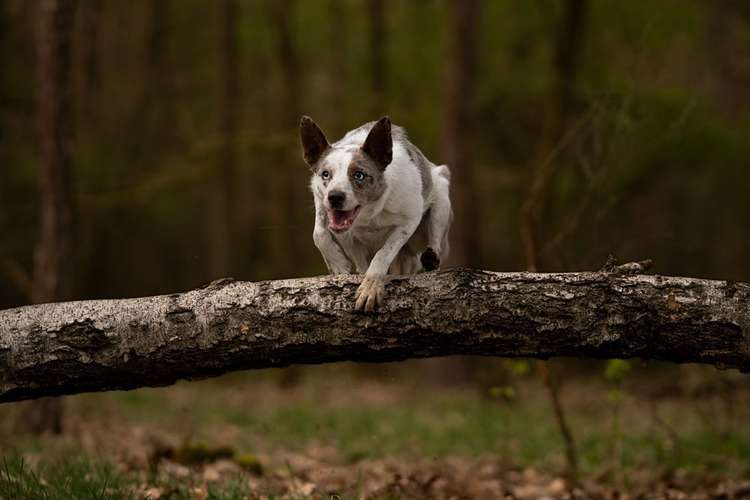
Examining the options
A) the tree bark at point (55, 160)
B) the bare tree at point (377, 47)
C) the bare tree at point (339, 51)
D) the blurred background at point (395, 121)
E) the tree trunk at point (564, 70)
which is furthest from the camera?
the bare tree at point (339, 51)

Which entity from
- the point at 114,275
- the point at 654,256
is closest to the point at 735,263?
the point at 654,256

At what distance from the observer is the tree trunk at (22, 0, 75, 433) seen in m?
8.46

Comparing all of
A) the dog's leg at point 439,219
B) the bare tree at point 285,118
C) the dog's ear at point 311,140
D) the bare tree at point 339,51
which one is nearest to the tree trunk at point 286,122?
the bare tree at point 285,118

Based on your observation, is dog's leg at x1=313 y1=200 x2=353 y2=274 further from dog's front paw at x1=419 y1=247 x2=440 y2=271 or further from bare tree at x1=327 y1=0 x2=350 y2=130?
bare tree at x1=327 y1=0 x2=350 y2=130

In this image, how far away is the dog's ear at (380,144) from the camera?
449cm

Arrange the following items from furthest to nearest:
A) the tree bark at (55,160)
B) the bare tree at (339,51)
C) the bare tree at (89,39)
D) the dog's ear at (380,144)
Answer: the bare tree at (339,51) → the bare tree at (89,39) → the tree bark at (55,160) → the dog's ear at (380,144)

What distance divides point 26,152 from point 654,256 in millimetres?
12287

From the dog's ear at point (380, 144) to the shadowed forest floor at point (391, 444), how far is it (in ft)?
6.32

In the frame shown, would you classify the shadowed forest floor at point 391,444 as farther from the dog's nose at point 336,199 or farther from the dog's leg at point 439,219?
the dog's nose at point 336,199

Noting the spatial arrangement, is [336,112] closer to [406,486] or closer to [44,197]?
[44,197]

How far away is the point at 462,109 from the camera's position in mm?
13070

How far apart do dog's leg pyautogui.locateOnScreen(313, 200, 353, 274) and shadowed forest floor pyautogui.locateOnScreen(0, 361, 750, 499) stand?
1366 mm

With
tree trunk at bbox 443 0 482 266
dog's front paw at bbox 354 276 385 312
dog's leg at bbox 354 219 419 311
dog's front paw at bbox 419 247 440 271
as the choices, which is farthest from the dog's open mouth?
tree trunk at bbox 443 0 482 266

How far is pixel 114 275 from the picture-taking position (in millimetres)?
22281
